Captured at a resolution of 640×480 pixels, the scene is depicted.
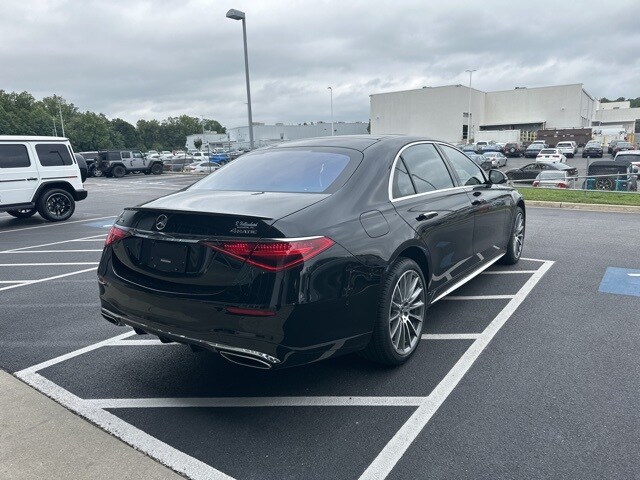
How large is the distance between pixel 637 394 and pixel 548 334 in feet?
3.41

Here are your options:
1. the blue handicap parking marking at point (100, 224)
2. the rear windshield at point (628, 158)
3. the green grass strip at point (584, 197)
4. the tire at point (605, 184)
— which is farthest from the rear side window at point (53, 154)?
the rear windshield at point (628, 158)

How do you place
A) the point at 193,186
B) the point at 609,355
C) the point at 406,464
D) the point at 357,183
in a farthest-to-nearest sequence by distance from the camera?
the point at 193,186 → the point at 609,355 → the point at 357,183 → the point at 406,464

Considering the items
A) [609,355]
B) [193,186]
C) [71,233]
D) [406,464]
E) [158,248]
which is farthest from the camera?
[71,233]

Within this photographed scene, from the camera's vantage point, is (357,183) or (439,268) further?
(439,268)

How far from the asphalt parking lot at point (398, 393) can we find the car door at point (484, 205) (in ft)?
1.73

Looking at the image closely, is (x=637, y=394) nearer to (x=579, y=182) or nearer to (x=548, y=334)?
(x=548, y=334)

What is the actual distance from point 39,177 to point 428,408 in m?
11.7

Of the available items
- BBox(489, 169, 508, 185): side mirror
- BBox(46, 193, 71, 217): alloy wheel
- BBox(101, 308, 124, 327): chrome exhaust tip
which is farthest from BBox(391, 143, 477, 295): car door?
BBox(46, 193, 71, 217): alloy wheel

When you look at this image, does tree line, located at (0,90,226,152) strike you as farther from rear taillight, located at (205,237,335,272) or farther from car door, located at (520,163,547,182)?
rear taillight, located at (205,237,335,272)

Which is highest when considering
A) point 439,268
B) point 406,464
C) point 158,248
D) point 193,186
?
point 193,186

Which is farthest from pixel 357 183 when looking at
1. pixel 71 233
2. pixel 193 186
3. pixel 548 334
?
pixel 71 233

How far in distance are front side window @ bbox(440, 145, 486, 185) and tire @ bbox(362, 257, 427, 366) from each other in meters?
1.61

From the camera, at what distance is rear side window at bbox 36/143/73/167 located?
12000 millimetres

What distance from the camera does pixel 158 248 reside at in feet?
10.4
